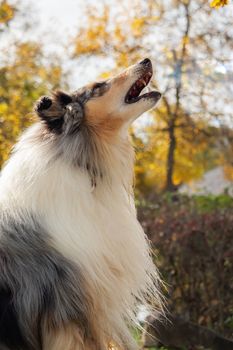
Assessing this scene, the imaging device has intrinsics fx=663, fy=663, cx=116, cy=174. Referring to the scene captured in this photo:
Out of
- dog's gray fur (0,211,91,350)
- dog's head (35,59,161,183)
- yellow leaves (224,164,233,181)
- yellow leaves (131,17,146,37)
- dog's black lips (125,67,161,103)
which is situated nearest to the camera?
dog's gray fur (0,211,91,350)

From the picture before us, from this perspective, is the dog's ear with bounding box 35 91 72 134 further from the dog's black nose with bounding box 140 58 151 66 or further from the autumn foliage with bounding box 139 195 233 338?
the autumn foliage with bounding box 139 195 233 338

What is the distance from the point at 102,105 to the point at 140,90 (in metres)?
0.45

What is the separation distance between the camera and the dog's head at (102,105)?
504 cm

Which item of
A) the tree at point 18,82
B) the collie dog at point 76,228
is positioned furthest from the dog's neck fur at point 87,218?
the tree at point 18,82

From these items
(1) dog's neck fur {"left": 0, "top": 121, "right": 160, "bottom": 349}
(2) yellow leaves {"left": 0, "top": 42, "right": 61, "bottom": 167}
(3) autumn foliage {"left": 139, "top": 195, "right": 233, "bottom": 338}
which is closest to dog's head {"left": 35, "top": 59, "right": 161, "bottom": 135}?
(1) dog's neck fur {"left": 0, "top": 121, "right": 160, "bottom": 349}

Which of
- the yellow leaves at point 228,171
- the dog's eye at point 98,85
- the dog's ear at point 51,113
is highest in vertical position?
the dog's ear at point 51,113

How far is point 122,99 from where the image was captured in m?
5.27

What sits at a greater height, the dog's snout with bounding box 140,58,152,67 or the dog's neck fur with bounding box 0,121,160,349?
the dog's snout with bounding box 140,58,152,67

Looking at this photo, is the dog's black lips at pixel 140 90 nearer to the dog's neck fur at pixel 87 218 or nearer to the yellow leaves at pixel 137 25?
the dog's neck fur at pixel 87 218

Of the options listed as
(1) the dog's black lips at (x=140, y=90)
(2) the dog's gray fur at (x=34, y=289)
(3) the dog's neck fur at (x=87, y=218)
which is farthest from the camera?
(1) the dog's black lips at (x=140, y=90)

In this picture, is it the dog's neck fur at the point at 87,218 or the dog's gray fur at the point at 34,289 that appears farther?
the dog's neck fur at the point at 87,218

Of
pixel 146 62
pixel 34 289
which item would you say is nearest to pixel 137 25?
pixel 146 62

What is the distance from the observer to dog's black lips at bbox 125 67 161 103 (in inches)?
206

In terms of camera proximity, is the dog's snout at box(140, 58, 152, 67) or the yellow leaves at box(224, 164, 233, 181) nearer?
the dog's snout at box(140, 58, 152, 67)
